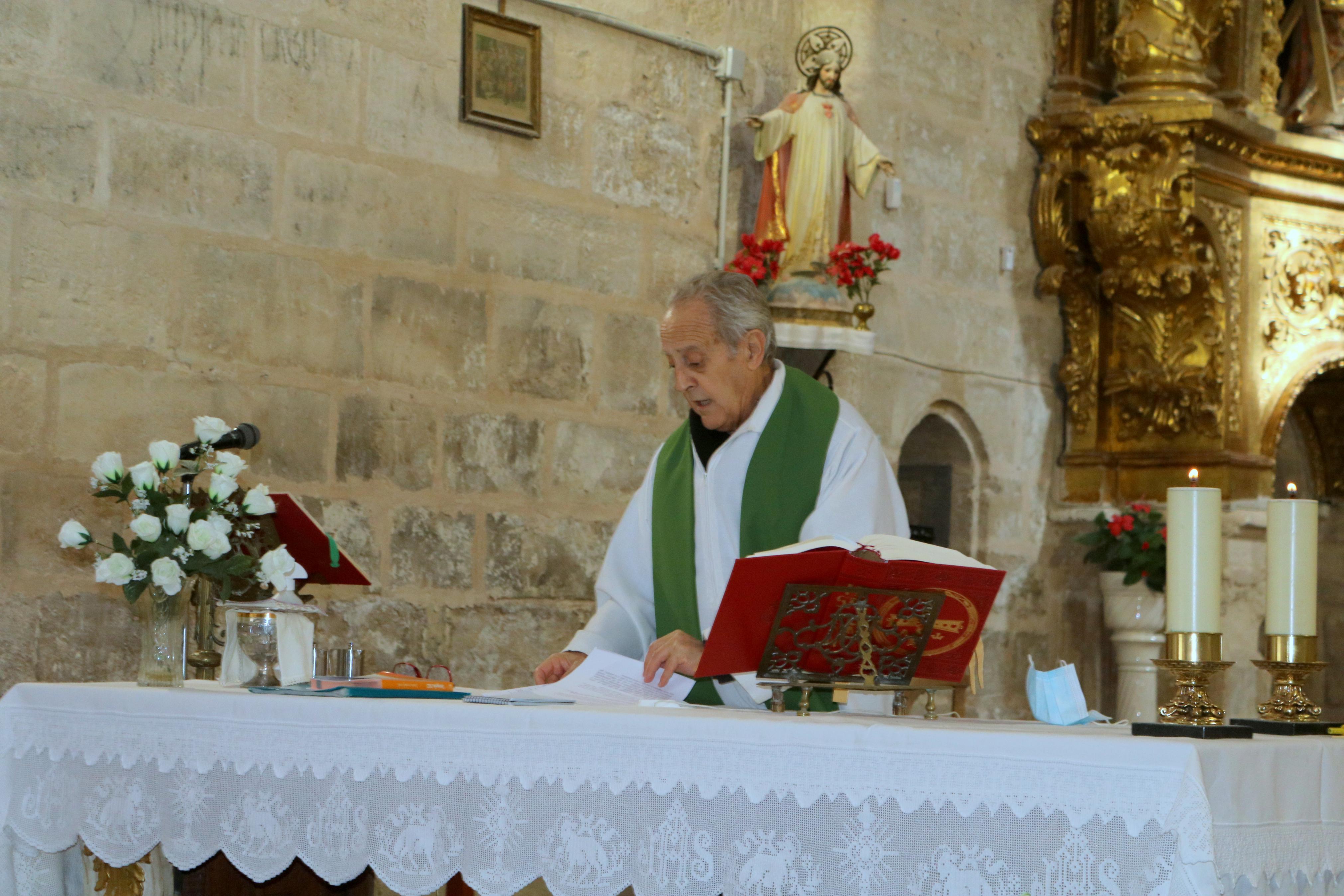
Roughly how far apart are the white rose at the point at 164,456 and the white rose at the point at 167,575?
0.76 feet

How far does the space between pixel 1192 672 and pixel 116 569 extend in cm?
210

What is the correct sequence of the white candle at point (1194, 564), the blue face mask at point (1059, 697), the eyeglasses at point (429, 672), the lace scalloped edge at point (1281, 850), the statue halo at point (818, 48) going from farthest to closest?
the statue halo at point (818, 48)
the eyeglasses at point (429, 672)
the blue face mask at point (1059, 697)
the white candle at point (1194, 564)
the lace scalloped edge at point (1281, 850)

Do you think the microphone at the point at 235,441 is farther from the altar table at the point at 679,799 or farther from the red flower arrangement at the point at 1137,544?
the red flower arrangement at the point at 1137,544

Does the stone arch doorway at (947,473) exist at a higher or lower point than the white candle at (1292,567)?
higher

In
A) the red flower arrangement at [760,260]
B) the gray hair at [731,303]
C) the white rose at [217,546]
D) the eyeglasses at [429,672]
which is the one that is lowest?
the eyeglasses at [429,672]

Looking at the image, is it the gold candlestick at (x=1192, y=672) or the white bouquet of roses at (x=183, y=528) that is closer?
the gold candlestick at (x=1192, y=672)

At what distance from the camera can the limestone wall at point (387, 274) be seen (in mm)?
5168

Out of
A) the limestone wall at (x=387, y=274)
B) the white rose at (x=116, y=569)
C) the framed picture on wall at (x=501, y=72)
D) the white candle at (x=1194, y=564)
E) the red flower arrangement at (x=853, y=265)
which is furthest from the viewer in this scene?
the red flower arrangement at (x=853, y=265)

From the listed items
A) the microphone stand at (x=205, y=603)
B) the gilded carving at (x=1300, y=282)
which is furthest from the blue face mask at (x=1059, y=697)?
the gilded carving at (x=1300, y=282)

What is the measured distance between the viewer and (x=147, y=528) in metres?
3.65

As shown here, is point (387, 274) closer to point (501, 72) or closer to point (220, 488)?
point (501, 72)

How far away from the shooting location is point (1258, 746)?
98.4 inches

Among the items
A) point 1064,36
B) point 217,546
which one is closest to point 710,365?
point 217,546

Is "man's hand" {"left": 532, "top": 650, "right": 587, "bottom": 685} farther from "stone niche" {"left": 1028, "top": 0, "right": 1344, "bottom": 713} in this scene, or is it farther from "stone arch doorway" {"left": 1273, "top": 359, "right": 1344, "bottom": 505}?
"stone arch doorway" {"left": 1273, "top": 359, "right": 1344, "bottom": 505}
